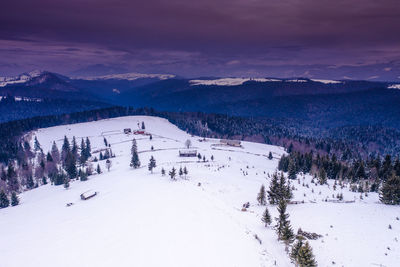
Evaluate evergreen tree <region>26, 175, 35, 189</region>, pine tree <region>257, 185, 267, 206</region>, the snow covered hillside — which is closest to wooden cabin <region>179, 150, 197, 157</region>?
the snow covered hillside

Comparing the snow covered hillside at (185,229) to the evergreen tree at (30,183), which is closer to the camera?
the snow covered hillside at (185,229)

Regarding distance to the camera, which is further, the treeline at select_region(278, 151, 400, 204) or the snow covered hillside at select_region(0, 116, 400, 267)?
the treeline at select_region(278, 151, 400, 204)

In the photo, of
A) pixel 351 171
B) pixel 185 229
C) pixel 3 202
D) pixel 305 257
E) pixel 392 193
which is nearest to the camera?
pixel 305 257

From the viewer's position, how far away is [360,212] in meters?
38.7

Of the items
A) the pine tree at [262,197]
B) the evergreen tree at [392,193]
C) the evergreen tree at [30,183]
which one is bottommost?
the evergreen tree at [30,183]

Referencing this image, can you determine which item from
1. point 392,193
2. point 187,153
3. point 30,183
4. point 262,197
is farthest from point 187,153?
point 392,193

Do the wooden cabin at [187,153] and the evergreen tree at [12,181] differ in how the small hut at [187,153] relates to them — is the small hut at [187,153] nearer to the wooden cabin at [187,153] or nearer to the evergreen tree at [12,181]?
the wooden cabin at [187,153]

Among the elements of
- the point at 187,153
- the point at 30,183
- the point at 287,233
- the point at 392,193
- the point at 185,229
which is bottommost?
the point at 30,183

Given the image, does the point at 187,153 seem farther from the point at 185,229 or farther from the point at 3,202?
the point at 185,229

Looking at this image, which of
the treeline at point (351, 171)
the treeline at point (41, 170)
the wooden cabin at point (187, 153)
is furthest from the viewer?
the wooden cabin at point (187, 153)

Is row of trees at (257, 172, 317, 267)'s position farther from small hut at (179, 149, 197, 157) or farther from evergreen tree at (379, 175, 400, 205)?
small hut at (179, 149, 197, 157)

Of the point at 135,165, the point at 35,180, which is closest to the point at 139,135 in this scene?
the point at 35,180

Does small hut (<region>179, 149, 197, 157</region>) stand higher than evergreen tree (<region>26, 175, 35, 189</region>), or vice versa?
small hut (<region>179, 149, 197, 157</region>)

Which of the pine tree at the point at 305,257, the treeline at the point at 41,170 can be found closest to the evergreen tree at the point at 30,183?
the treeline at the point at 41,170
